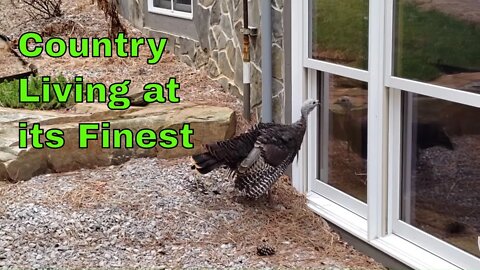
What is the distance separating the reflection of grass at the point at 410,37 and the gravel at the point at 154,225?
115cm

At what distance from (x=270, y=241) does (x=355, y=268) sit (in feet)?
1.95

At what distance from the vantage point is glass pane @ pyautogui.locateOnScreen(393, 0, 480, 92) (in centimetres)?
337

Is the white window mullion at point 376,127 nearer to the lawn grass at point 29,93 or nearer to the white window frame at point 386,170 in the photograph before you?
the white window frame at point 386,170

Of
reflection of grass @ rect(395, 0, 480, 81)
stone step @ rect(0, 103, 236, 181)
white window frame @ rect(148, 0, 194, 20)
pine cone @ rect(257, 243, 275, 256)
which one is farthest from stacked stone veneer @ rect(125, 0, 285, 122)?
reflection of grass @ rect(395, 0, 480, 81)

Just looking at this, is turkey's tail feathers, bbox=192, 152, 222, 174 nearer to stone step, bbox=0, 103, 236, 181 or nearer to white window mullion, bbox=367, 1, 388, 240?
stone step, bbox=0, 103, 236, 181

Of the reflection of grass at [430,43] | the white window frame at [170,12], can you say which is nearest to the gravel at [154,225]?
the reflection of grass at [430,43]

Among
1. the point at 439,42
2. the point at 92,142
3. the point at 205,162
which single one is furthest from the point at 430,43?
the point at 92,142

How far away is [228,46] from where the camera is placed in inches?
285

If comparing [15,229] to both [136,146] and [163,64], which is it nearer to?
[136,146]

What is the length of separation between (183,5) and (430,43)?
Result: 531cm

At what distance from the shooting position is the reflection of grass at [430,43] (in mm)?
3396

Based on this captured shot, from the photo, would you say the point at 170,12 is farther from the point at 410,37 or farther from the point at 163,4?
the point at 410,37

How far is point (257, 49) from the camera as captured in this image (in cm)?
601

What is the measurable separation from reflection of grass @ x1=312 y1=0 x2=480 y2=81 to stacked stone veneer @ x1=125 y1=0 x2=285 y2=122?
0.70m
